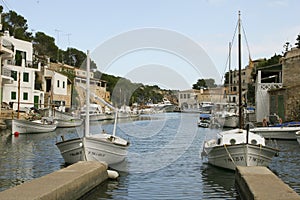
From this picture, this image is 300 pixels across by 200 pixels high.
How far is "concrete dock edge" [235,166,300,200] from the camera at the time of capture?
428 inches

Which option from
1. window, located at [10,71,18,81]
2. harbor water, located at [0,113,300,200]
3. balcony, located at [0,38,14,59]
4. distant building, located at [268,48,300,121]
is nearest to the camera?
harbor water, located at [0,113,300,200]

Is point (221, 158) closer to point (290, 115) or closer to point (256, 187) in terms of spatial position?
point (256, 187)

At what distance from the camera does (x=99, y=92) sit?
8681 centimetres

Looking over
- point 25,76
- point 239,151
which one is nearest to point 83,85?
point 25,76

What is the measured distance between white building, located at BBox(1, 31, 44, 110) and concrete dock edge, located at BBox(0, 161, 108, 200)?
35755mm

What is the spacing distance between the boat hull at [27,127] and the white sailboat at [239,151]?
23057 mm

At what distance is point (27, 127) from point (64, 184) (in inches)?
1135

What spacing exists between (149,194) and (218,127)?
124 ft

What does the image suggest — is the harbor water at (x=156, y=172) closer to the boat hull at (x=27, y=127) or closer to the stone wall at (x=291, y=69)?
the boat hull at (x=27, y=127)

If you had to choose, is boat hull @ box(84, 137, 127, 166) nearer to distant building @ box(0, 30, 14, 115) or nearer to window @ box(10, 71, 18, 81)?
distant building @ box(0, 30, 14, 115)

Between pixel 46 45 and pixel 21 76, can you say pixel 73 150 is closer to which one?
pixel 21 76

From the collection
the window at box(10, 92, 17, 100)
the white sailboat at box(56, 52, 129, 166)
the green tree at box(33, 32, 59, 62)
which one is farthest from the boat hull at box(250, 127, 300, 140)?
the green tree at box(33, 32, 59, 62)

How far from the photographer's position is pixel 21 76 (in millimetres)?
54156

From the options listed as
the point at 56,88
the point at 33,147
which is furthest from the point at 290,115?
the point at 56,88
